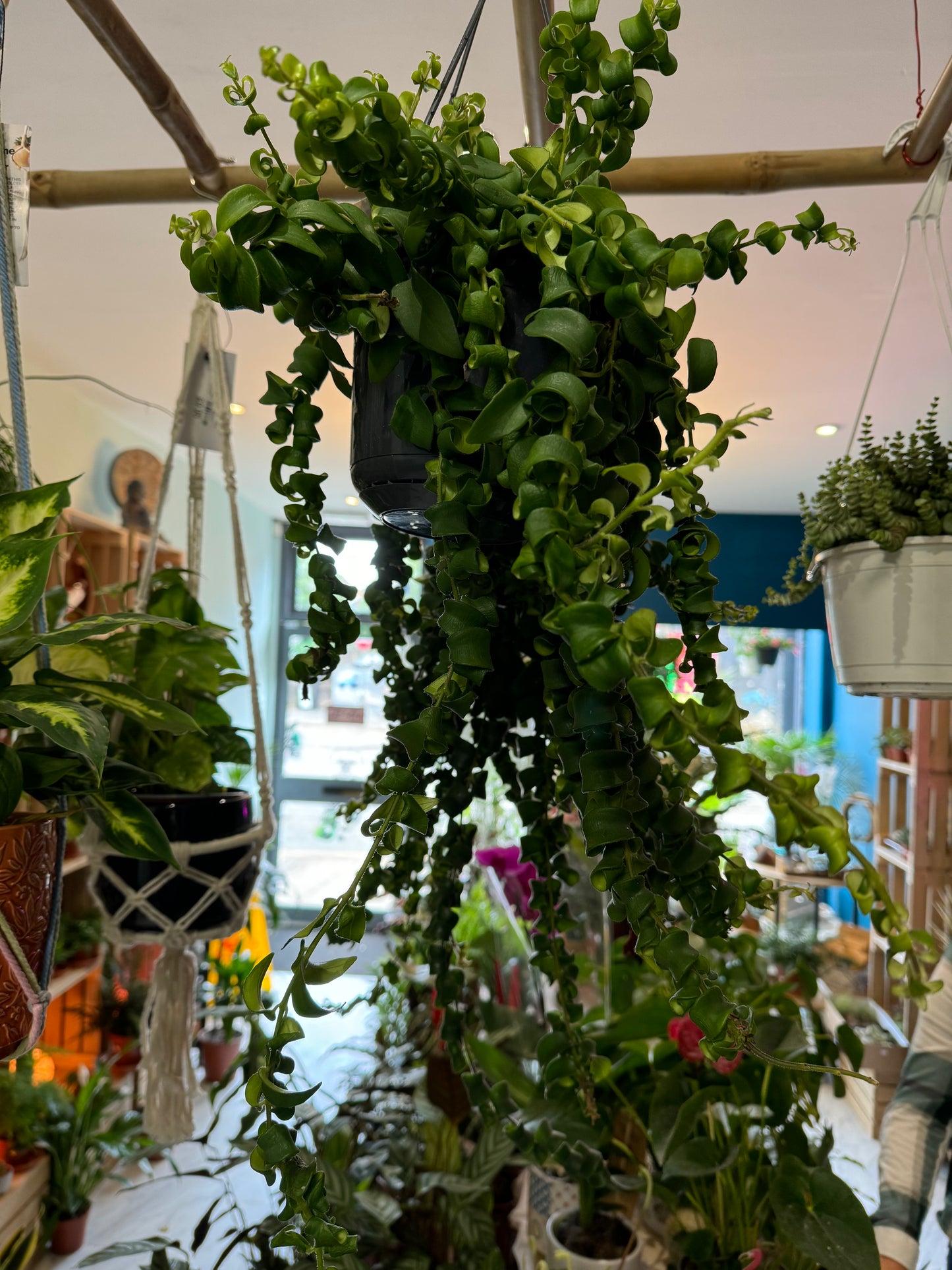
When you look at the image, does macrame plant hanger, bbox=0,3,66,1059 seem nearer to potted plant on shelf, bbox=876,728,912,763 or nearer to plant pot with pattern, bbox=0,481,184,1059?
plant pot with pattern, bbox=0,481,184,1059

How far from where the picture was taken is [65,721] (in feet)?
2.06

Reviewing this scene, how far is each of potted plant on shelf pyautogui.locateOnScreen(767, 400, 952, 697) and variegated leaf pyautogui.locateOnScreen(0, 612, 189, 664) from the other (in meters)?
0.70

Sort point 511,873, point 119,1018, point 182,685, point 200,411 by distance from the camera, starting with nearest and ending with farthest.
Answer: point 182,685 → point 200,411 → point 511,873 → point 119,1018

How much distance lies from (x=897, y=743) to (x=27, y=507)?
4.67 metres

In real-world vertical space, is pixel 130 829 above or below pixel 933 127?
below

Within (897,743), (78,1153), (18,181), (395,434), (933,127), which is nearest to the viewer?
(395,434)

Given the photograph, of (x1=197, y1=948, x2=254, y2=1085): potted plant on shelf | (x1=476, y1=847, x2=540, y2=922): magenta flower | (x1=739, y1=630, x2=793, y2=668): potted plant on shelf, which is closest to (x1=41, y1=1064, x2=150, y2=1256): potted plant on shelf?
(x1=197, y1=948, x2=254, y2=1085): potted plant on shelf

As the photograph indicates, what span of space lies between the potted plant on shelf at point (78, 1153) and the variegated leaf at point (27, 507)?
7.66 feet

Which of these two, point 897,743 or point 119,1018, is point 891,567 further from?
point 897,743

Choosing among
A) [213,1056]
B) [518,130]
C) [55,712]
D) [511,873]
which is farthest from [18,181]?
[213,1056]

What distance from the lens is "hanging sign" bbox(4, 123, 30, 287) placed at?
768mm

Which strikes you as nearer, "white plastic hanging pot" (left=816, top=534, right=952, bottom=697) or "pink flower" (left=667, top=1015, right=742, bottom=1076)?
"white plastic hanging pot" (left=816, top=534, right=952, bottom=697)

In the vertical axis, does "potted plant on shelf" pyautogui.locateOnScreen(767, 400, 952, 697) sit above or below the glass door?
above

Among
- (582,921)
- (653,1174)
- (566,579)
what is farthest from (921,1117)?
(566,579)
